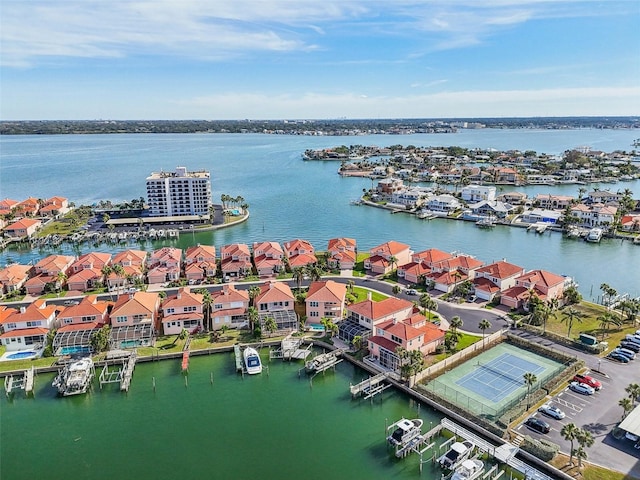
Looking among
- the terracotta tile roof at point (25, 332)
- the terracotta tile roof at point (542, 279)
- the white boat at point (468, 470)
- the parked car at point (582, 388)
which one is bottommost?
the white boat at point (468, 470)

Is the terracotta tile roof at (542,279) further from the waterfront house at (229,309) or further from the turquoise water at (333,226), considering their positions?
the waterfront house at (229,309)

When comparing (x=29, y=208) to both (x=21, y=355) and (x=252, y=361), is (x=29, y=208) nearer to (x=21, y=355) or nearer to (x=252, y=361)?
(x=21, y=355)

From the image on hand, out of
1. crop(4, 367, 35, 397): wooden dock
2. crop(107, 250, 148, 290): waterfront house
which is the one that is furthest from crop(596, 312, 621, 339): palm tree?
crop(107, 250, 148, 290): waterfront house

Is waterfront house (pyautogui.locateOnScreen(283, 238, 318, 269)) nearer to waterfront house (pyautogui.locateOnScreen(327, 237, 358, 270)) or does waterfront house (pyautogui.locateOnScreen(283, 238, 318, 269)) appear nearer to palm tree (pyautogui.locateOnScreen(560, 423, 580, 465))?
Answer: waterfront house (pyautogui.locateOnScreen(327, 237, 358, 270))

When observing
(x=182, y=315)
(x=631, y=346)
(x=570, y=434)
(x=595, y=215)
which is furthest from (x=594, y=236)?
(x=182, y=315)

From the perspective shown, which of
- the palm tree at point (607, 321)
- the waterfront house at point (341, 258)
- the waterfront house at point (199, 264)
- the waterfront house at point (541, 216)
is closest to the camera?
the palm tree at point (607, 321)

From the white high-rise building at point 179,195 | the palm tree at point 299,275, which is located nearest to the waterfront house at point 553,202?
the palm tree at point 299,275

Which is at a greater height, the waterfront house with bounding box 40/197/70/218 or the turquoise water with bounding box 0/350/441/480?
the waterfront house with bounding box 40/197/70/218
